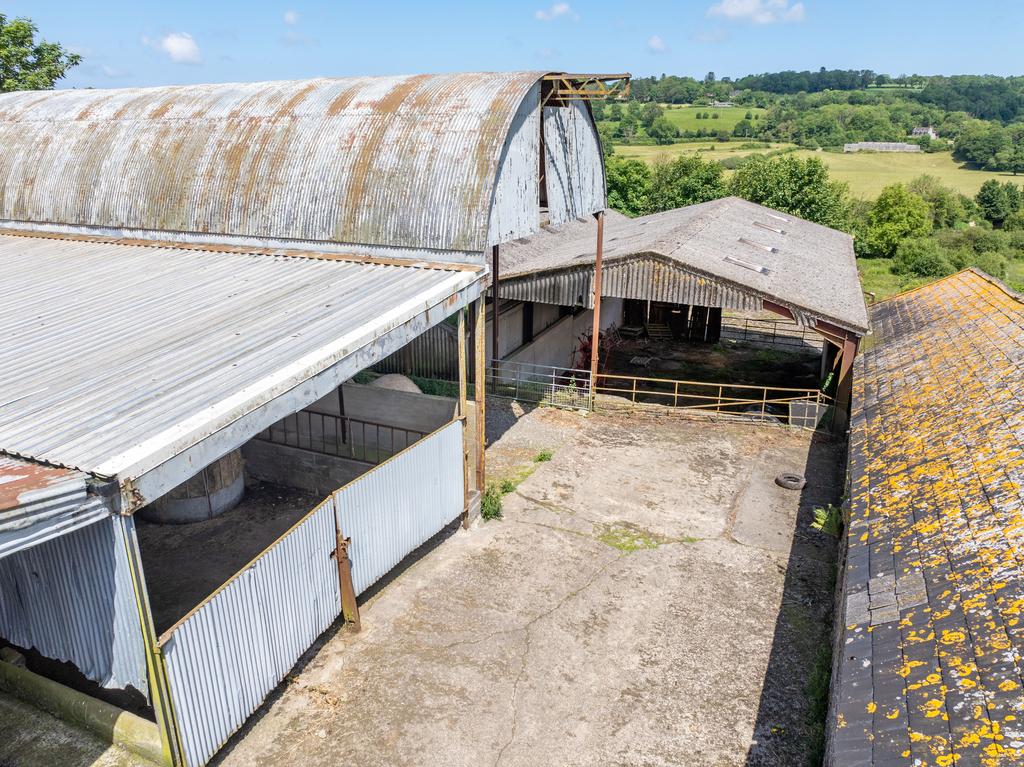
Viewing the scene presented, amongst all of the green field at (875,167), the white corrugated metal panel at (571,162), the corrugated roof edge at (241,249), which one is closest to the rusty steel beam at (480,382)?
the corrugated roof edge at (241,249)

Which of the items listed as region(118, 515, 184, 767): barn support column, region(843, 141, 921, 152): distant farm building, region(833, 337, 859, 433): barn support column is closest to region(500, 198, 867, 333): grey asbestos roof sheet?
region(833, 337, 859, 433): barn support column

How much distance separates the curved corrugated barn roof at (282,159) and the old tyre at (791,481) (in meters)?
7.62

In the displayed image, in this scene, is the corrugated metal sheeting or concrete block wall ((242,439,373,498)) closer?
concrete block wall ((242,439,373,498))

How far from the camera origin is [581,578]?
10898 millimetres

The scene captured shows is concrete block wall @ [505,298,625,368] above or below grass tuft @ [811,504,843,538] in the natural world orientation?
above

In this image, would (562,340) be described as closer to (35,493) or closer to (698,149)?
(35,493)

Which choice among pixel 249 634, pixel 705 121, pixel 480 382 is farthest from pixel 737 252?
pixel 705 121

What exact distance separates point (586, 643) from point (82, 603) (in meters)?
5.96

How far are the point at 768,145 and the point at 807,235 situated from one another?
10132 cm

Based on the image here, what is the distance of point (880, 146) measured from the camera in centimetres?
12025

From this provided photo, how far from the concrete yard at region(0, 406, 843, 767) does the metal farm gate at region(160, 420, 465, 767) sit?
0.62 m

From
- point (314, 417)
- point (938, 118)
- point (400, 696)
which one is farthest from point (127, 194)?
point (938, 118)

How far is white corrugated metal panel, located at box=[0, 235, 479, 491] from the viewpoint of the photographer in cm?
620

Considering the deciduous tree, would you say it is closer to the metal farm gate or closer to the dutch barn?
the dutch barn
